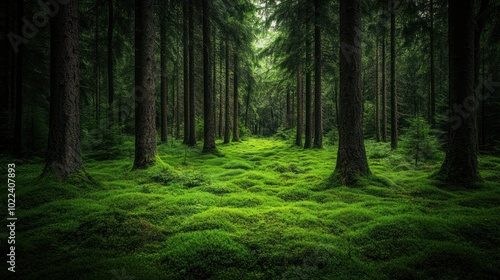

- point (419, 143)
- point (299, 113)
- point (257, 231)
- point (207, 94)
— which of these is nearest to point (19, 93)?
point (207, 94)

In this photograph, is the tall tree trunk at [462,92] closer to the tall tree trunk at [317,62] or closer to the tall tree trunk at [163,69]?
the tall tree trunk at [317,62]

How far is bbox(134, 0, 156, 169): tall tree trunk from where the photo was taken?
330 inches

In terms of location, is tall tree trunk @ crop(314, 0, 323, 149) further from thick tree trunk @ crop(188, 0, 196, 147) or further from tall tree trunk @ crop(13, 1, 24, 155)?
tall tree trunk @ crop(13, 1, 24, 155)

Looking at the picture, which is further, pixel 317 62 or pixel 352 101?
pixel 317 62

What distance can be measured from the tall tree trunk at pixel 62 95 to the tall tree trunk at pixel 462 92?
10.2 metres

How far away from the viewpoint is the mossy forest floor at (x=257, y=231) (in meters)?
3.02

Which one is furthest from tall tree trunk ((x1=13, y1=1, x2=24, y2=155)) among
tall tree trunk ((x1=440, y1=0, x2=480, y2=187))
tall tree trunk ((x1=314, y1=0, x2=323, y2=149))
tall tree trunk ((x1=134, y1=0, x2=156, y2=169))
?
tall tree trunk ((x1=440, y1=0, x2=480, y2=187))

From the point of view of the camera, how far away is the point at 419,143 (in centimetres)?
990

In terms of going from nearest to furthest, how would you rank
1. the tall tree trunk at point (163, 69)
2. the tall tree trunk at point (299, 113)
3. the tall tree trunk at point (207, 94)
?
the tall tree trunk at point (207, 94), the tall tree trunk at point (163, 69), the tall tree trunk at point (299, 113)

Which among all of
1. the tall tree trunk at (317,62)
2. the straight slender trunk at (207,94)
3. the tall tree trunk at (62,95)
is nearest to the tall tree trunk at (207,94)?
the straight slender trunk at (207,94)

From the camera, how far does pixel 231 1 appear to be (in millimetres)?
14625

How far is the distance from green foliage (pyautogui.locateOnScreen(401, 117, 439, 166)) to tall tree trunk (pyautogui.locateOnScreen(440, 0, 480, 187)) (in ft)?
11.0

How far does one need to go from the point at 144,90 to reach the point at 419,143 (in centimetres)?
1134

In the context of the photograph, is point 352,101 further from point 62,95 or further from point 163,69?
point 163,69
